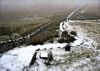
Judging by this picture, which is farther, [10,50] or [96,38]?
[96,38]

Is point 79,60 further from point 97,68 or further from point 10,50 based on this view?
point 10,50

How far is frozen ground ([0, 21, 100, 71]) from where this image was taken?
45.1 ft

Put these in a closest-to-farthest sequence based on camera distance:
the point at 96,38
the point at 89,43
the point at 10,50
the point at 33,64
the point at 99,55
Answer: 1. the point at 33,64
2. the point at 99,55
3. the point at 10,50
4. the point at 89,43
5. the point at 96,38

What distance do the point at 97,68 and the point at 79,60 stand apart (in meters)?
1.77

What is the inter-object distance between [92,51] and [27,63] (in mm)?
5906

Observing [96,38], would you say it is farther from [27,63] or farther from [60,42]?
[27,63]

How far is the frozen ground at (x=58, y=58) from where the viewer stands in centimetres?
1374

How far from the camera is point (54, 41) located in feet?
→ 65.2

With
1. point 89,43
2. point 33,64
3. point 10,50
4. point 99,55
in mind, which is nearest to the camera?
point 33,64

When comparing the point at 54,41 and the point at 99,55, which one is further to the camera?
the point at 54,41

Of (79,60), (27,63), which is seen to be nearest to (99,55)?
(79,60)

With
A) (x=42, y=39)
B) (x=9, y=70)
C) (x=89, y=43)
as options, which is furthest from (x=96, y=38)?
(x=9, y=70)

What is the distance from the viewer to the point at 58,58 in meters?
15.4

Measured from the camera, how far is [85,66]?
546 inches
